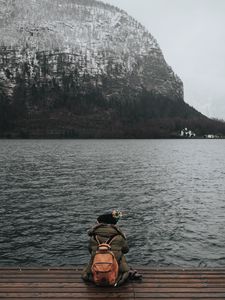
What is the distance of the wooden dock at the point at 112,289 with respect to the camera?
533 inches

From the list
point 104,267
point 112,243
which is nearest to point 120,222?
point 112,243

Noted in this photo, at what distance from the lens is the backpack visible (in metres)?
A: 13.8

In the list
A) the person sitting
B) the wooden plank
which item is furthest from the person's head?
the wooden plank

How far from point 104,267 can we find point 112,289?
2.93ft

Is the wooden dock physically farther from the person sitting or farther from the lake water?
the lake water

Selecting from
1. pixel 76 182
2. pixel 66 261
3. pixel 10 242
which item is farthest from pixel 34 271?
pixel 76 182

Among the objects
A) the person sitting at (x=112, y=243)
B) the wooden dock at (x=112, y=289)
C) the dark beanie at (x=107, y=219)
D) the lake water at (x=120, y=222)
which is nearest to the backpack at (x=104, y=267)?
the wooden dock at (x=112, y=289)

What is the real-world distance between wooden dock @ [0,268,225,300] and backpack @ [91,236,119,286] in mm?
315

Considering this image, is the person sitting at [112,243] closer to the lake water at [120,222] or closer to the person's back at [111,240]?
the person's back at [111,240]

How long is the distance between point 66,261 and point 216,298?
13637mm

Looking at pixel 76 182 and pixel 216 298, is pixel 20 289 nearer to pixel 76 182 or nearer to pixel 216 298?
pixel 216 298

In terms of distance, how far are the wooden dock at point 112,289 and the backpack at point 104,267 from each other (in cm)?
32

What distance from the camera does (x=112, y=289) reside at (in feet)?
45.9

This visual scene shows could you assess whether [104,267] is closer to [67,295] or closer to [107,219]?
[67,295]
